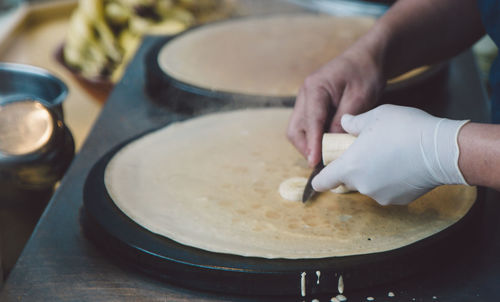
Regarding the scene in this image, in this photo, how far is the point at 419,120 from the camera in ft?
3.57

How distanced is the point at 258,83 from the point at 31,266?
99 cm

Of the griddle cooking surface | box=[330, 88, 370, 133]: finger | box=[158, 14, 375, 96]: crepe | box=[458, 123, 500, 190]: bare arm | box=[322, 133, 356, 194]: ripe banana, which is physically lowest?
box=[158, 14, 375, 96]: crepe

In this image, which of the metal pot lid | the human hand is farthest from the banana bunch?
the human hand

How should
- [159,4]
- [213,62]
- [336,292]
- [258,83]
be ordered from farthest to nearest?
[159,4], [213,62], [258,83], [336,292]

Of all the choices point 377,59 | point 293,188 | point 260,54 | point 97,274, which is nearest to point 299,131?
point 293,188

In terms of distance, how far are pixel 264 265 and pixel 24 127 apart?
0.73 m

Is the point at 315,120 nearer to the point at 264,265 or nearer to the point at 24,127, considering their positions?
the point at 264,265

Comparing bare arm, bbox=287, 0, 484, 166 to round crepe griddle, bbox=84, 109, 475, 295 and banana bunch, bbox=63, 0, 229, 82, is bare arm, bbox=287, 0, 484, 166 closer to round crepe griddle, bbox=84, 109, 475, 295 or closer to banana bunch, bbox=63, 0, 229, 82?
round crepe griddle, bbox=84, 109, 475, 295

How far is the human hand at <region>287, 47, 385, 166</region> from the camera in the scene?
1356 millimetres

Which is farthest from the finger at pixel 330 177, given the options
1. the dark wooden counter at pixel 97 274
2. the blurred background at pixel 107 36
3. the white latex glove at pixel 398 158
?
the blurred background at pixel 107 36

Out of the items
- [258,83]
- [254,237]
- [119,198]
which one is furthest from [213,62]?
[254,237]

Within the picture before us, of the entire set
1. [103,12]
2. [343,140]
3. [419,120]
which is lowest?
[103,12]

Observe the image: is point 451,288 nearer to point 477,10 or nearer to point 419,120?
point 419,120

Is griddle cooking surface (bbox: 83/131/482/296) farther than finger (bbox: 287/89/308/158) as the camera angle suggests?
No
